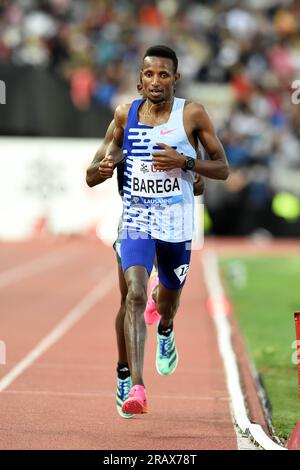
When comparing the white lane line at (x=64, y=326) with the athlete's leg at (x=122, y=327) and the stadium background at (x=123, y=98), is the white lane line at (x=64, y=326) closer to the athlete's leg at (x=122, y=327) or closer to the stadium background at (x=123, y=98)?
the athlete's leg at (x=122, y=327)

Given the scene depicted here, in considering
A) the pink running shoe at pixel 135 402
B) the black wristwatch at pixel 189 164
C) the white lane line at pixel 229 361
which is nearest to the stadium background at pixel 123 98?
the white lane line at pixel 229 361

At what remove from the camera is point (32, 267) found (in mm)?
22109

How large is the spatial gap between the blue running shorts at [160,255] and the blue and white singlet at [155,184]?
6 cm

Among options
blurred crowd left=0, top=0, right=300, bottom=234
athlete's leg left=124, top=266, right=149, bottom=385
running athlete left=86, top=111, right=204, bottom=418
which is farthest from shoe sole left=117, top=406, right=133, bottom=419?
blurred crowd left=0, top=0, right=300, bottom=234

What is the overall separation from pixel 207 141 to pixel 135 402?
1.61 meters

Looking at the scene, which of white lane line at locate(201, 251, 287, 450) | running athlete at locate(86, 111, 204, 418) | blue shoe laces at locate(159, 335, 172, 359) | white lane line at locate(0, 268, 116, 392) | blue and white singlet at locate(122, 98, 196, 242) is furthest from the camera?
white lane line at locate(0, 268, 116, 392)

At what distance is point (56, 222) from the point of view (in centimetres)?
2647

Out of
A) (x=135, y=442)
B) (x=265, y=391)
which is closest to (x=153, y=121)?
(x=135, y=442)

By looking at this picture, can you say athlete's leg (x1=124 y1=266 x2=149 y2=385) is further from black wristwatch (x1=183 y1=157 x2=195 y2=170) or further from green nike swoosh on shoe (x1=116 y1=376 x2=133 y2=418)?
black wristwatch (x1=183 y1=157 x2=195 y2=170)

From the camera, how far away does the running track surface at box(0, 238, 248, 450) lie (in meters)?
7.47

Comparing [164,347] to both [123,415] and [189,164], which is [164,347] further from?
[189,164]

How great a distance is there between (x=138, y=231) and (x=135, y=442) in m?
1.33

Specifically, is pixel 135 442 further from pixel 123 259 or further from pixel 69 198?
pixel 69 198

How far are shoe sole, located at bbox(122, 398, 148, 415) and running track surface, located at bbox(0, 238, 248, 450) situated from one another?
0.16 m
